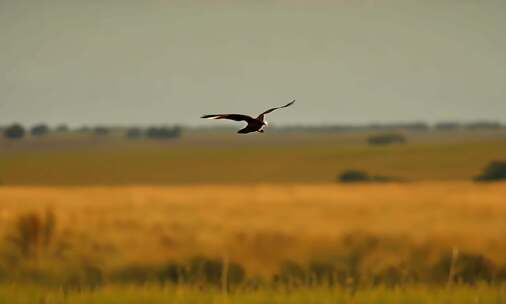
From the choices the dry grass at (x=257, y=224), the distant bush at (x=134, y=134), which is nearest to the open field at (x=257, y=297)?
the dry grass at (x=257, y=224)

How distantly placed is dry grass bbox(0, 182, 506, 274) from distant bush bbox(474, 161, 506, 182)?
19.0 metres

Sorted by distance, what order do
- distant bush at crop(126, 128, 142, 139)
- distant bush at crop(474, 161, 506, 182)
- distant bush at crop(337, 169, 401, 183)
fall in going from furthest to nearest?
distant bush at crop(126, 128, 142, 139) < distant bush at crop(337, 169, 401, 183) < distant bush at crop(474, 161, 506, 182)

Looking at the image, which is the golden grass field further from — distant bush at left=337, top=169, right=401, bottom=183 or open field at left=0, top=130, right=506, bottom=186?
open field at left=0, top=130, right=506, bottom=186

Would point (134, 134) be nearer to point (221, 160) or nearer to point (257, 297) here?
point (221, 160)

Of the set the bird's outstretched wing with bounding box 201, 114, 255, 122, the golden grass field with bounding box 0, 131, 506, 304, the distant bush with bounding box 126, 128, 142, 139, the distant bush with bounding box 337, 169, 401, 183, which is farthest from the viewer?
the distant bush with bounding box 126, 128, 142, 139

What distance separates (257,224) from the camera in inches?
1102

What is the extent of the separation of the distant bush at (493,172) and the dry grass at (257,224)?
62.2ft

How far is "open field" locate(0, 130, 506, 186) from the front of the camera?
210 ft

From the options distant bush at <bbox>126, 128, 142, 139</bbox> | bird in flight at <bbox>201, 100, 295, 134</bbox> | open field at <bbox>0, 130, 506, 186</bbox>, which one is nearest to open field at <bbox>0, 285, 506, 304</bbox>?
bird in flight at <bbox>201, 100, 295, 134</bbox>

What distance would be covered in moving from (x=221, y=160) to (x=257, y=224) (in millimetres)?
47957

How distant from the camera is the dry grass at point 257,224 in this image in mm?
23172

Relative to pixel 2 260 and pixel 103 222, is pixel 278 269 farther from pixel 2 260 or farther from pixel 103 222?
pixel 103 222

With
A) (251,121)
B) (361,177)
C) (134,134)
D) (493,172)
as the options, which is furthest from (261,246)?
(134,134)

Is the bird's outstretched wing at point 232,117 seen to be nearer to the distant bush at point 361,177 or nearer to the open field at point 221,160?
the open field at point 221,160
